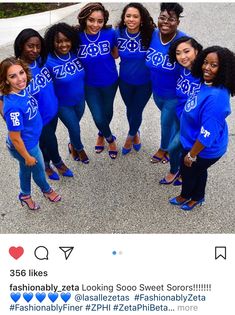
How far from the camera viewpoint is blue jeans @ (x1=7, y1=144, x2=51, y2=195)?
318 centimetres

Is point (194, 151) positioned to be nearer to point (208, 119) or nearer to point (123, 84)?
point (208, 119)

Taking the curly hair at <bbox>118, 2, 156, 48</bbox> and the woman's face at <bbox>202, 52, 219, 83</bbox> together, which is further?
the curly hair at <bbox>118, 2, 156, 48</bbox>

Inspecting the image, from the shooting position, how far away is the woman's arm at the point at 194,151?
2877 mm

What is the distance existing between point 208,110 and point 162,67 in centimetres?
69

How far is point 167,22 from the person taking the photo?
3088 mm

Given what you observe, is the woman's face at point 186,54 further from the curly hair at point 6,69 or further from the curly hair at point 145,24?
the curly hair at point 6,69

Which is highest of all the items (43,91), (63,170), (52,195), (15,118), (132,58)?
(132,58)

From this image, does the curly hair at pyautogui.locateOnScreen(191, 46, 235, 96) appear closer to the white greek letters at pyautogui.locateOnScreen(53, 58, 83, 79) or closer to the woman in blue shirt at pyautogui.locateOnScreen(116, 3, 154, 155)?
the woman in blue shirt at pyautogui.locateOnScreen(116, 3, 154, 155)

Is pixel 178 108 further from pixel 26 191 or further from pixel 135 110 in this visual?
pixel 26 191

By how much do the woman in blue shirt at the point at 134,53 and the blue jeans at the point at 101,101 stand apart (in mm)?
121
